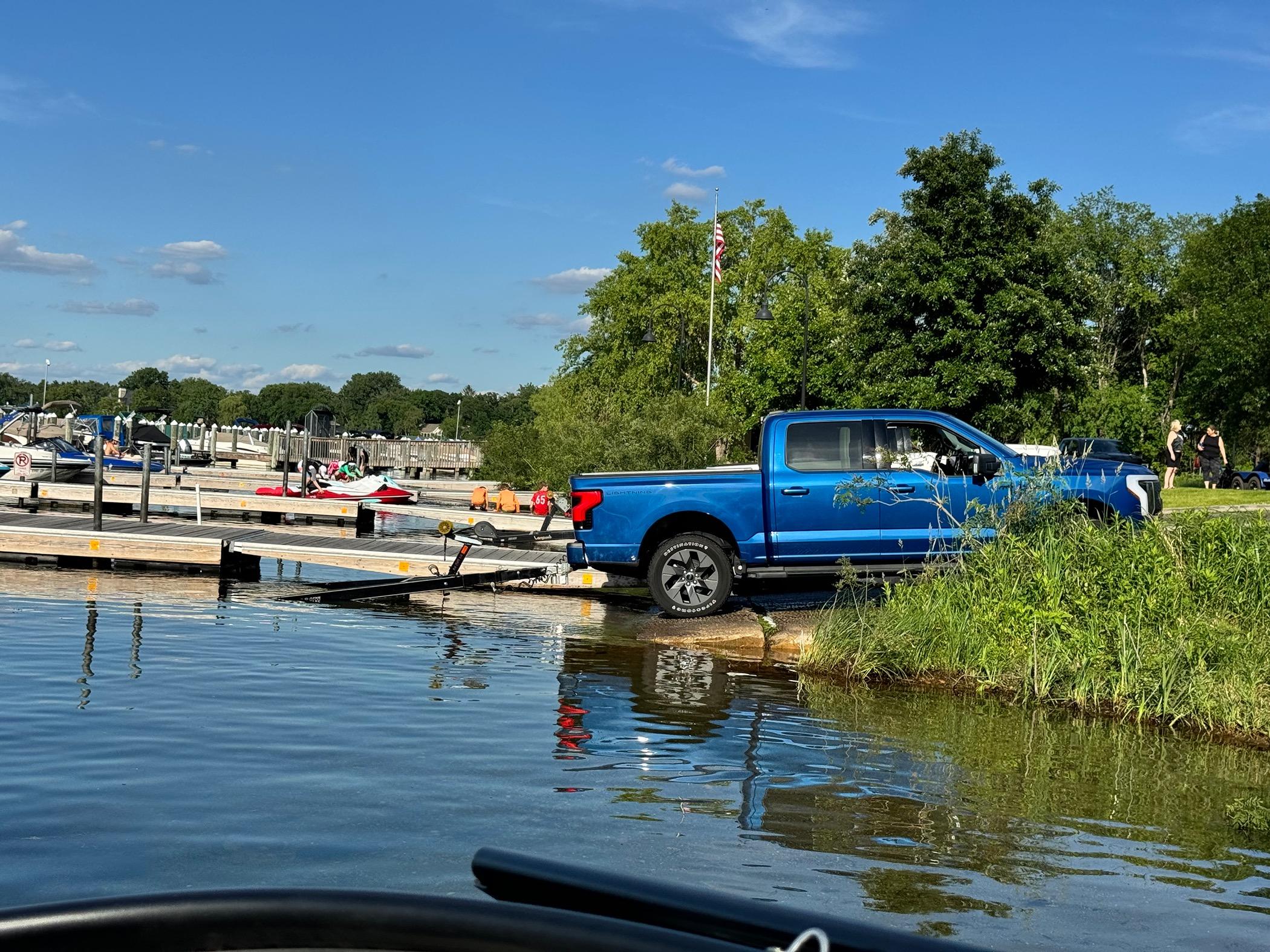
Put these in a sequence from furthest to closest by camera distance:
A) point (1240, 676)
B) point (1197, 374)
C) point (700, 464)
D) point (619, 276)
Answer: point (619, 276)
point (1197, 374)
point (700, 464)
point (1240, 676)

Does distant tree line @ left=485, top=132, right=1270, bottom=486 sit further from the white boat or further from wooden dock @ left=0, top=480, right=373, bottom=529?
the white boat

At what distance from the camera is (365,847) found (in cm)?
611

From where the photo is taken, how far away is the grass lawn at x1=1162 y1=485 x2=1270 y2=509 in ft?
93.7

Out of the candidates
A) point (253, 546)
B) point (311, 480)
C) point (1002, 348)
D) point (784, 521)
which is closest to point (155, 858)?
point (784, 521)

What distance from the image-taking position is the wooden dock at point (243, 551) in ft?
63.6

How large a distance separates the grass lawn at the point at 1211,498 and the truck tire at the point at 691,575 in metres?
15.6

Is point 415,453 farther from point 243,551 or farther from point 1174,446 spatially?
point 243,551

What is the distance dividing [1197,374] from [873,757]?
210 feet

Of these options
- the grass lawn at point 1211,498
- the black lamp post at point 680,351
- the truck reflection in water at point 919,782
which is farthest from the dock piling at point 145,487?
the black lamp post at point 680,351

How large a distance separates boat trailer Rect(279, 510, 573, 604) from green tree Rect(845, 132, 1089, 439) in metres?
26.9

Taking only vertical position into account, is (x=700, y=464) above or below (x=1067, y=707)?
above

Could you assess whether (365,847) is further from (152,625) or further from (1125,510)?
(1125,510)

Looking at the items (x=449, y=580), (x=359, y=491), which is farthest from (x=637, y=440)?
(x=449, y=580)

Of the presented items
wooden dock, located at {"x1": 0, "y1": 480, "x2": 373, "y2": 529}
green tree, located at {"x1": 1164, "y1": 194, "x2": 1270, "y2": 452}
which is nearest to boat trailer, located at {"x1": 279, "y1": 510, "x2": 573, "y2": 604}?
wooden dock, located at {"x1": 0, "y1": 480, "x2": 373, "y2": 529}
